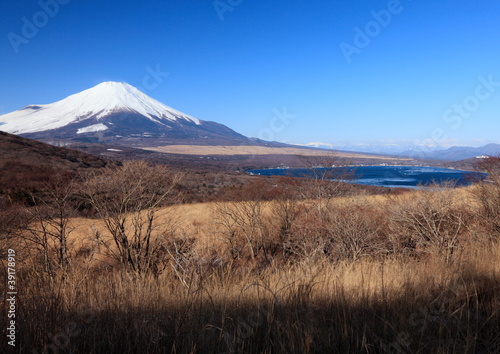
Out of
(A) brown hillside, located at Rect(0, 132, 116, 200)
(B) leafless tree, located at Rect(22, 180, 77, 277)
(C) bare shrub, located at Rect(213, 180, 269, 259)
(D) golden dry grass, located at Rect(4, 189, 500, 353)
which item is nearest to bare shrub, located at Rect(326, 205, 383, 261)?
(C) bare shrub, located at Rect(213, 180, 269, 259)

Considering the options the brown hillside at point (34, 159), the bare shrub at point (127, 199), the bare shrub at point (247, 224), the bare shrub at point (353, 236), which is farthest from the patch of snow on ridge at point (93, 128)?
the bare shrub at point (353, 236)

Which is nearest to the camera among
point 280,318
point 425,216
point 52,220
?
point 280,318

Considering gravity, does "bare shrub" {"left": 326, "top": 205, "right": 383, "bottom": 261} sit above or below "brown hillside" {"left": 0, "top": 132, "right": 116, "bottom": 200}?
below

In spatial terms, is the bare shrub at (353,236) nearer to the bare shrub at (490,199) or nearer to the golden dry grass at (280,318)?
the bare shrub at (490,199)

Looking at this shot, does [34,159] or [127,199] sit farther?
[34,159]

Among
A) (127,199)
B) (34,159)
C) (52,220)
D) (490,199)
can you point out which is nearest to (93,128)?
(34,159)

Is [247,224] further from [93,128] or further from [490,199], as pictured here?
[93,128]

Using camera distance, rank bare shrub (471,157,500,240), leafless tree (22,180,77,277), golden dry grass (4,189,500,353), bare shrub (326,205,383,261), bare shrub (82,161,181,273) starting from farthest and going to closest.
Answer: bare shrub (326,205,383,261)
bare shrub (82,161,181,273)
bare shrub (471,157,500,240)
leafless tree (22,180,77,277)
golden dry grass (4,189,500,353)

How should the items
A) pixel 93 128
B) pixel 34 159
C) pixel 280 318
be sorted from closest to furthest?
pixel 280 318 → pixel 34 159 → pixel 93 128

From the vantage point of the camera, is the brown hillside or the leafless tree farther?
the brown hillside

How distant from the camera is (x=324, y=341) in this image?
5.90 feet

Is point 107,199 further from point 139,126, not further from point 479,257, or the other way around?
point 139,126

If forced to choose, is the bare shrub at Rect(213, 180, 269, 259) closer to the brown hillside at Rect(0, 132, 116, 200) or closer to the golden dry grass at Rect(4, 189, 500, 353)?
the golden dry grass at Rect(4, 189, 500, 353)

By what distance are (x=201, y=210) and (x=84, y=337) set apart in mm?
15298
